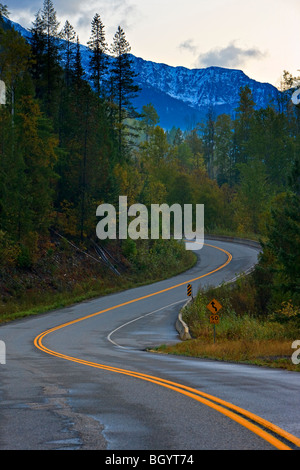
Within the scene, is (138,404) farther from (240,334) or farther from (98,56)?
(98,56)

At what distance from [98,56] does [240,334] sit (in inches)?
1800

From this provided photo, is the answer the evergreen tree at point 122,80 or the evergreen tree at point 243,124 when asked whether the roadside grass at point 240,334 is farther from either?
Answer: the evergreen tree at point 243,124

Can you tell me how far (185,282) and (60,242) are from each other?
11.0 metres

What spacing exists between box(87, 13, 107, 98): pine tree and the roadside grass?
104 ft

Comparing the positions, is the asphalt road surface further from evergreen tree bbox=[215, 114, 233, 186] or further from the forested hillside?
evergreen tree bbox=[215, 114, 233, 186]

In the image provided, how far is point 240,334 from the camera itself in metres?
24.1

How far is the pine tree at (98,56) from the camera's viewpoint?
6116 centimetres

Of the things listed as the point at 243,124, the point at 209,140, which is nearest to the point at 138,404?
the point at 243,124

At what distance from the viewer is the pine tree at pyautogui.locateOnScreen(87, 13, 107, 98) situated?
61.2 metres

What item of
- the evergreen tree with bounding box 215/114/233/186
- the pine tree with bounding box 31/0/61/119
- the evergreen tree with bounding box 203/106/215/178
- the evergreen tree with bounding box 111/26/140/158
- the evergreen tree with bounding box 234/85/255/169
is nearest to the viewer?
the pine tree with bounding box 31/0/61/119

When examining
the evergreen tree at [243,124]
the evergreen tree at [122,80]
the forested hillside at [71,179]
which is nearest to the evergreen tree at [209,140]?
the evergreen tree at [243,124]

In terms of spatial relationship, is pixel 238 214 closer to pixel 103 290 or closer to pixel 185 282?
pixel 185 282

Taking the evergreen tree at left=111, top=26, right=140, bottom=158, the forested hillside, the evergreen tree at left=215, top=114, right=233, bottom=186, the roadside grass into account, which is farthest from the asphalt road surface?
the evergreen tree at left=215, top=114, right=233, bottom=186

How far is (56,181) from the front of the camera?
49.1 meters
